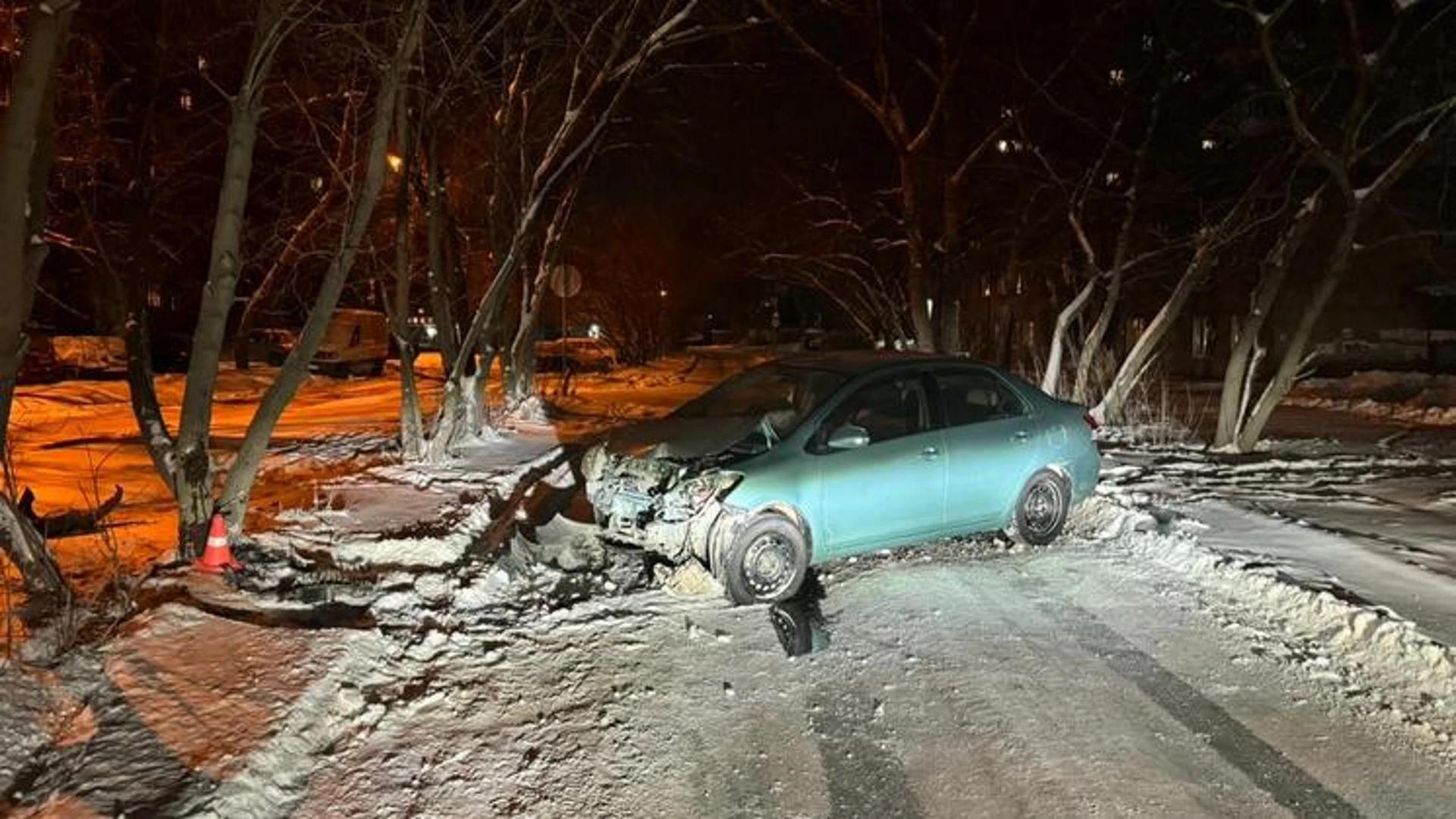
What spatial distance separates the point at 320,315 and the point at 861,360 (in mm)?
4175

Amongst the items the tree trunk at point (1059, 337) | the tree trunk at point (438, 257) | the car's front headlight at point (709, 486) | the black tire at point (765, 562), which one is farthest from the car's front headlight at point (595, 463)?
the tree trunk at point (1059, 337)

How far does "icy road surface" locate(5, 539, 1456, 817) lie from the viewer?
3947mm

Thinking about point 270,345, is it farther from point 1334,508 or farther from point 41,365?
point 1334,508

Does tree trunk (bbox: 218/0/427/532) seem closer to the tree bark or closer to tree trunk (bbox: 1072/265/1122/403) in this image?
the tree bark

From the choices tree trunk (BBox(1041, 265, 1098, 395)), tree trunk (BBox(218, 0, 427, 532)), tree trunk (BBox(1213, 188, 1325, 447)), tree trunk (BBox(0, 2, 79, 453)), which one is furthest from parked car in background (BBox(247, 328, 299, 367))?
tree trunk (BBox(0, 2, 79, 453))

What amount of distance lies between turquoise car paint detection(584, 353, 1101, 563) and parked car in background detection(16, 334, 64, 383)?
22.6 m

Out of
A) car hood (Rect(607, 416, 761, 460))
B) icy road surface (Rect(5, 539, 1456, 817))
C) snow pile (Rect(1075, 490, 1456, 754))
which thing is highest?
car hood (Rect(607, 416, 761, 460))

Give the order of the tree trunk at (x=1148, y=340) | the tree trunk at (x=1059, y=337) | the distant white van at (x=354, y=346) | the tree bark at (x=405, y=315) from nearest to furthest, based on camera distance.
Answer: the tree bark at (x=405, y=315) < the tree trunk at (x=1148, y=340) < the tree trunk at (x=1059, y=337) < the distant white van at (x=354, y=346)

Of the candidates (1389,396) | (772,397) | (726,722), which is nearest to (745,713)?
(726,722)

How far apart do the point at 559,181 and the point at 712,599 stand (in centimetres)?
1223

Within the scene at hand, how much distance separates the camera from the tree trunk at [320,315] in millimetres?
7184

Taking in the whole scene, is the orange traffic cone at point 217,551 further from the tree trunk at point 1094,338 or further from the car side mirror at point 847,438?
the tree trunk at point 1094,338

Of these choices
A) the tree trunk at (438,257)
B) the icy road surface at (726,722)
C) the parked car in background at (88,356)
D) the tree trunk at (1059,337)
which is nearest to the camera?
the icy road surface at (726,722)

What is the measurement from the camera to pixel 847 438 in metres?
6.68
